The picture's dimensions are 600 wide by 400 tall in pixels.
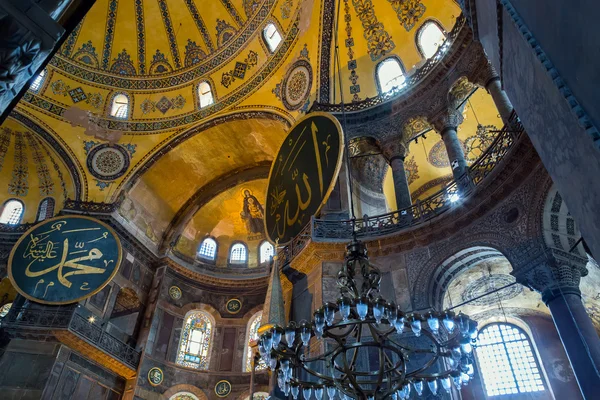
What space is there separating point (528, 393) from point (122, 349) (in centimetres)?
941

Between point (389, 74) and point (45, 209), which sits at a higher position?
point (389, 74)

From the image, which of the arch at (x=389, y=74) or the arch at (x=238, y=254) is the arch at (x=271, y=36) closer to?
the arch at (x=389, y=74)

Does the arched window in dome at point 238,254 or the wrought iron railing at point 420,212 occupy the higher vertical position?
the arched window in dome at point 238,254

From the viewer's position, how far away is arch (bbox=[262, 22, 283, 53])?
1283cm

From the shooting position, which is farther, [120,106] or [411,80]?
[120,106]

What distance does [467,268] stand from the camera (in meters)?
7.23

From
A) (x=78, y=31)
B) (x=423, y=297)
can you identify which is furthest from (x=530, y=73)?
(x=78, y=31)

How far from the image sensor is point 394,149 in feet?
30.4

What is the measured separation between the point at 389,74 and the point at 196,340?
8964mm

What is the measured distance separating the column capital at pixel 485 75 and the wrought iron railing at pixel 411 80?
0.92 m

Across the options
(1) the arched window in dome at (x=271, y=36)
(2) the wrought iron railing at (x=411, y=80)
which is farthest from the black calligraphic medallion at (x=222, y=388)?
(1) the arched window in dome at (x=271, y=36)

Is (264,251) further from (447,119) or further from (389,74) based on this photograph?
(447,119)

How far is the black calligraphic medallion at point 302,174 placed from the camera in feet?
24.3

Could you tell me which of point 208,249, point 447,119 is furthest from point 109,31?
point 447,119
